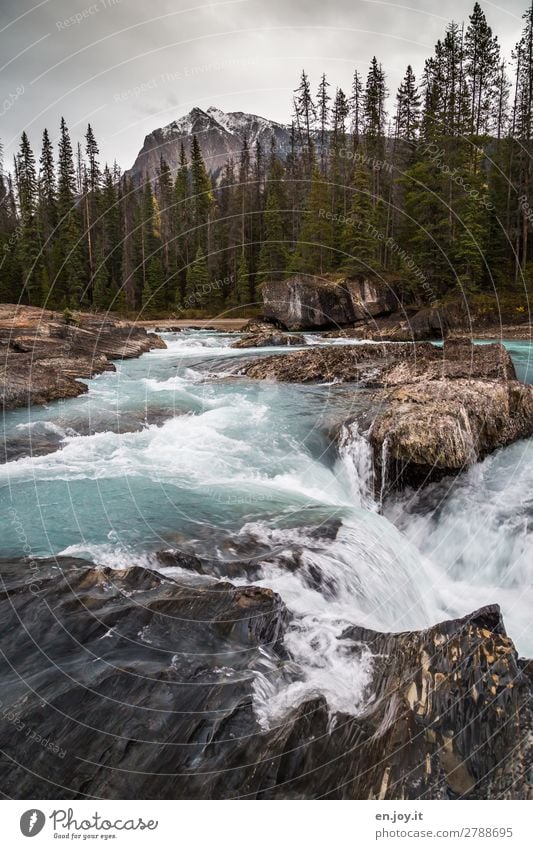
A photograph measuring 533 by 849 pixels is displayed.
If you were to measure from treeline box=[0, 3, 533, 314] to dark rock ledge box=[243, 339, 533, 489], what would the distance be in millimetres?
15174

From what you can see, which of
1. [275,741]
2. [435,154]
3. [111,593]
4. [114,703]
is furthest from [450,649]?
[435,154]

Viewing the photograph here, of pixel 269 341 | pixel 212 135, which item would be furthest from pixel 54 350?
pixel 212 135

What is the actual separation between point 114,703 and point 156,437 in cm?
818

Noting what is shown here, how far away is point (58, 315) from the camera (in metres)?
25.7

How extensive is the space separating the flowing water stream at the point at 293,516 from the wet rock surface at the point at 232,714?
279 millimetres

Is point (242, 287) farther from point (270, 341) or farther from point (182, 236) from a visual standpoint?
point (270, 341)

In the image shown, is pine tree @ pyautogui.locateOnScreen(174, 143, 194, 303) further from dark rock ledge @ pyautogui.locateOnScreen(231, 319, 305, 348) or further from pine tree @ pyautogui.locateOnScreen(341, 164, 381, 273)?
dark rock ledge @ pyautogui.locateOnScreen(231, 319, 305, 348)

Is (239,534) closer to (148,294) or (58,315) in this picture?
(58,315)

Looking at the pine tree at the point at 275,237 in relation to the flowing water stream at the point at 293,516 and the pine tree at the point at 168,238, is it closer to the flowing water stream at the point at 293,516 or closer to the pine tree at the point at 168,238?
the pine tree at the point at 168,238

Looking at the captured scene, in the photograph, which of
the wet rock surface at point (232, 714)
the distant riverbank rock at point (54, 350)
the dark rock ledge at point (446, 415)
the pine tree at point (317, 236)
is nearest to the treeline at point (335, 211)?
the pine tree at point (317, 236)

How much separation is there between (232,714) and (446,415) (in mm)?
6847
